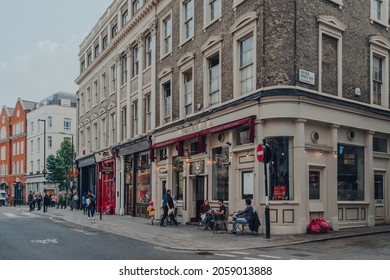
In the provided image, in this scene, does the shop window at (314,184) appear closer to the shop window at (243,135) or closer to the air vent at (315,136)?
the air vent at (315,136)

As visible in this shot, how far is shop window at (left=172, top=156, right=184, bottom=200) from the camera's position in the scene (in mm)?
24545

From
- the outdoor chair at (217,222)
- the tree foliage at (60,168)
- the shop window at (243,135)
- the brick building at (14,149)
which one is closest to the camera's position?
the outdoor chair at (217,222)

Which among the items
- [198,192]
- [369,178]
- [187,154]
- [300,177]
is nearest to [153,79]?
[187,154]

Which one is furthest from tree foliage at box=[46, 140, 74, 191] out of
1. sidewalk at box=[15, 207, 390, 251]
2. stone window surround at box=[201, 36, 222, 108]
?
sidewalk at box=[15, 207, 390, 251]

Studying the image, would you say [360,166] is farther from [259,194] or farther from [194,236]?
[194,236]

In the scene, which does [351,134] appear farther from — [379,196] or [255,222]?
[255,222]

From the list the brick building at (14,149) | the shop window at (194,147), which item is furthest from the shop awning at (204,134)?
the brick building at (14,149)

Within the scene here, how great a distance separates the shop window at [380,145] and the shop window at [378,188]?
1165 millimetres

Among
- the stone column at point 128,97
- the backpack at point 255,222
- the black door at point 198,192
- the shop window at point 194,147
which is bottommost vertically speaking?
the backpack at point 255,222

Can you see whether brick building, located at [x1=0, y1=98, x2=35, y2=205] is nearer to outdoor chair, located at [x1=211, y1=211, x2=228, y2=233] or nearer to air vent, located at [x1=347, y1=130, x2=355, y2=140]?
outdoor chair, located at [x1=211, y1=211, x2=228, y2=233]

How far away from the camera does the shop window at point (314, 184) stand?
17891 millimetres

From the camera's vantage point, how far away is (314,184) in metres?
18.0

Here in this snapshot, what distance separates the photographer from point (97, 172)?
3884 cm

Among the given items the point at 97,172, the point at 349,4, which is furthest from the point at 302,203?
the point at 97,172
